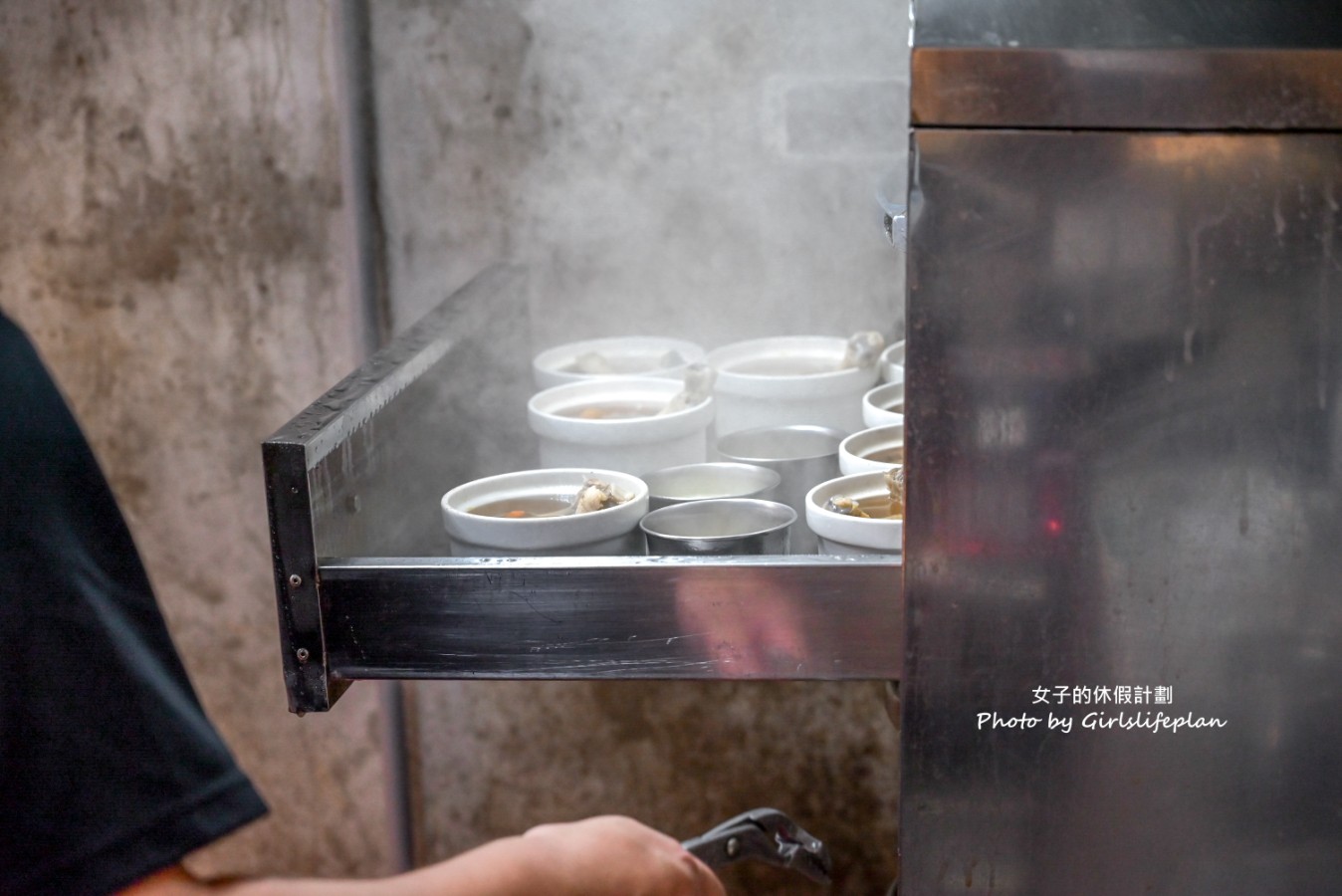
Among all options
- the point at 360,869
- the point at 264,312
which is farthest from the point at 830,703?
the point at 264,312

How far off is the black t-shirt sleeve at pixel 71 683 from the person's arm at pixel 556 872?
0.11 meters

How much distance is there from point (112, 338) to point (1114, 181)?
7.23 feet

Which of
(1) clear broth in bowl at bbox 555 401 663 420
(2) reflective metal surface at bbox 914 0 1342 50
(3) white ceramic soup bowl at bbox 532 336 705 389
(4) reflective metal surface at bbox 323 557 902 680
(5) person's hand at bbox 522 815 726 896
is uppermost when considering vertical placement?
(2) reflective metal surface at bbox 914 0 1342 50

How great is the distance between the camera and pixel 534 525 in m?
1.39

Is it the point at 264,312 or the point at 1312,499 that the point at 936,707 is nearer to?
the point at 1312,499

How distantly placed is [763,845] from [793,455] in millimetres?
561

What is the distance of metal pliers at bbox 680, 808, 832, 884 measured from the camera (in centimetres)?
164

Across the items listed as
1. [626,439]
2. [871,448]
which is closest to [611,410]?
[626,439]

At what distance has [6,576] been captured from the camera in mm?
769

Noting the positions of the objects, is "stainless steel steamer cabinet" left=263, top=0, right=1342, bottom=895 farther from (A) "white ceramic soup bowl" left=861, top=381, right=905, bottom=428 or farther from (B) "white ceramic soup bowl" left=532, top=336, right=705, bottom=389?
(B) "white ceramic soup bowl" left=532, top=336, right=705, bottom=389

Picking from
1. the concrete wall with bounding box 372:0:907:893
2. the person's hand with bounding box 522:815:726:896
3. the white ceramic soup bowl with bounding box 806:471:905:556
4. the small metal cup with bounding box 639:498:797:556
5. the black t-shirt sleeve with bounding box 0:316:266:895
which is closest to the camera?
the black t-shirt sleeve with bounding box 0:316:266:895

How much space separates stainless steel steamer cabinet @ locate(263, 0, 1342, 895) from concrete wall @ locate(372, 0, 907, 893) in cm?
129

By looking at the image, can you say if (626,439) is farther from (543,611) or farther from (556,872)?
(556,872)

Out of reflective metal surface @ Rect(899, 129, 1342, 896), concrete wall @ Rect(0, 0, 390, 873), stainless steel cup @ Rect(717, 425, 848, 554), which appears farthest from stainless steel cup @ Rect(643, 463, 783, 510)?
concrete wall @ Rect(0, 0, 390, 873)
